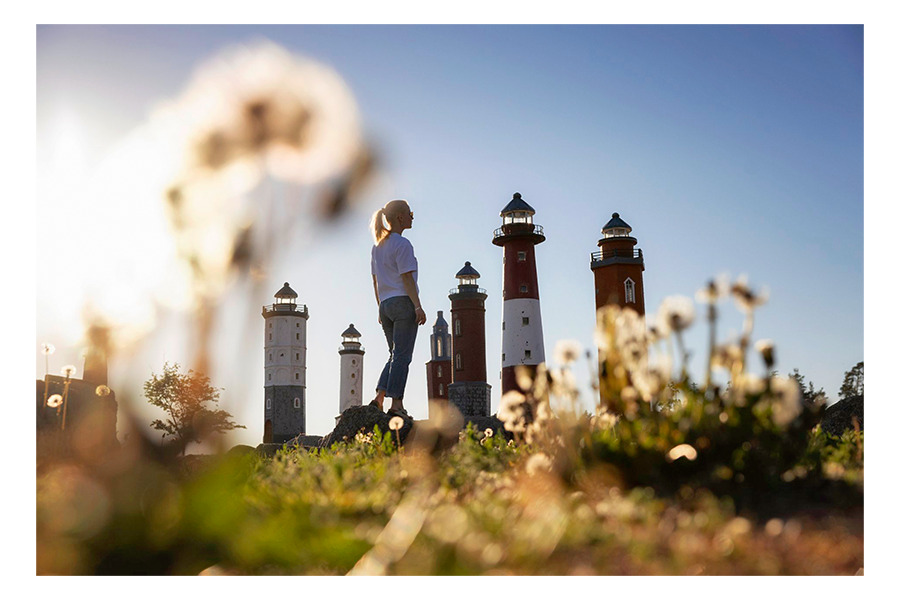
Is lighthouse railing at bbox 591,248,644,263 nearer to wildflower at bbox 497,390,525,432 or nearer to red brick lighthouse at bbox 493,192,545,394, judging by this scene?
red brick lighthouse at bbox 493,192,545,394

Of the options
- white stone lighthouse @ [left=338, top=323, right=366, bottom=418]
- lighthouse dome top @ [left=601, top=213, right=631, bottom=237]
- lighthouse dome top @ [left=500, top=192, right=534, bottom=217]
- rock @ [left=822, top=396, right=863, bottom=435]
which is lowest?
white stone lighthouse @ [left=338, top=323, right=366, bottom=418]

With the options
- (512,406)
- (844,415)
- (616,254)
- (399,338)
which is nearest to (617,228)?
(616,254)

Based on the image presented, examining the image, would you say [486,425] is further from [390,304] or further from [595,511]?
[595,511]

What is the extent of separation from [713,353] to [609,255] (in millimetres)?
29729

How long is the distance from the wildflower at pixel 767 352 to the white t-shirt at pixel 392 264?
14.0ft

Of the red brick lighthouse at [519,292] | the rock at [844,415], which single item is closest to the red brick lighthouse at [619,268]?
the red brick lighthouse at [519,292]

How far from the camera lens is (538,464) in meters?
4.06

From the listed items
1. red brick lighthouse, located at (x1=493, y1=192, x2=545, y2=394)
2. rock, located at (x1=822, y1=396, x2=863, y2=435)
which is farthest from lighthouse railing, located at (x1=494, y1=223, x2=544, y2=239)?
rock, located at (x1=822, y1=396, x2=863, y2=435)

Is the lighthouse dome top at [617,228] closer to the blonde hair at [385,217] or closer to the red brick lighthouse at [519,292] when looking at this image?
the red brick lighthouse at [519,292]

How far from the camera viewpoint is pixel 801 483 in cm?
386

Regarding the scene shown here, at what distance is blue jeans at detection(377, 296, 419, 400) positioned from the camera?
775 centimetres

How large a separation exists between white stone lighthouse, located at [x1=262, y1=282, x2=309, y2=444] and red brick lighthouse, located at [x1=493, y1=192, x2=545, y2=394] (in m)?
27.7

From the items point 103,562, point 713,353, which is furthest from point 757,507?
point 103,562

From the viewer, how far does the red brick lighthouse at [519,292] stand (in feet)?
105
